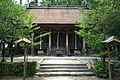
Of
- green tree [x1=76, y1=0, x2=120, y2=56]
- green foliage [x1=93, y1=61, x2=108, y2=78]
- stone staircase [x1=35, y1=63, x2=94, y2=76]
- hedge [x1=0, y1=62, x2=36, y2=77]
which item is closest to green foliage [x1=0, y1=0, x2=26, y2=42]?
hedge [x1=0, y1=62, x2=36, y2=77]

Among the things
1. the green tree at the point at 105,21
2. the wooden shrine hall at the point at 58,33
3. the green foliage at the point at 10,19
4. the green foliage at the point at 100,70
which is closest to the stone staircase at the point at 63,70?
the green foliage at the point at 100,70

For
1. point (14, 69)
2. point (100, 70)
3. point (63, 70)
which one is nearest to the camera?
point (100, 70)

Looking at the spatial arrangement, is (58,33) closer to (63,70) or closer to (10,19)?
(63,70)

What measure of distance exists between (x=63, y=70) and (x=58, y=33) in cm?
712

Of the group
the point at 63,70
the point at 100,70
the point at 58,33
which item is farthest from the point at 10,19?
the point at 58,33

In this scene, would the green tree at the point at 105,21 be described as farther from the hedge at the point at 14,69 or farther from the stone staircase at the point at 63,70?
the hedge at the point at 14,69

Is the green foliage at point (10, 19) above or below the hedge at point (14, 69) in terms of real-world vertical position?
above

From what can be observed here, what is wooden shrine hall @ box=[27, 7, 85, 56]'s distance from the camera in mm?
12150

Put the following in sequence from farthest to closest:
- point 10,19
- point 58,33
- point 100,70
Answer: point 58,33, point 10,19, point 100,70

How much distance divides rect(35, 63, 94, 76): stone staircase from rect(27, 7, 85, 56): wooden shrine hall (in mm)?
4284

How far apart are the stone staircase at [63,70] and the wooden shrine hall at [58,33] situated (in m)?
4.28

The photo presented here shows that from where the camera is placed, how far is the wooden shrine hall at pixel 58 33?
12150 millimetres

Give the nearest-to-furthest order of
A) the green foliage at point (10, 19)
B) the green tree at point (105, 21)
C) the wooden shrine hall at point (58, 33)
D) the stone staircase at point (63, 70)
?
the green tree at point (105, 21) → the green foliage at point (10, 19) → the stone staircase at point (63, 70) → the wooden shrine hall at point (58, 33)

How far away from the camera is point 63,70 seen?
23.5 ft
